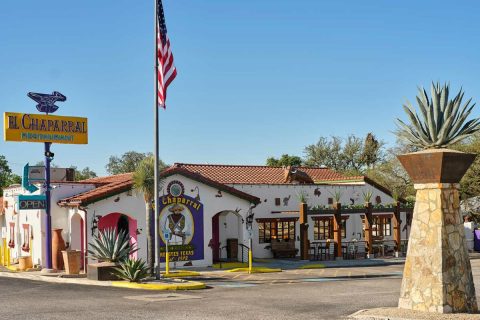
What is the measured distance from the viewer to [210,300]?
1689cm

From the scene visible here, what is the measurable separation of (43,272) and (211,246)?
739cm

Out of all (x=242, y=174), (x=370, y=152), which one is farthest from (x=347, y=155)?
(x=242, y=174)

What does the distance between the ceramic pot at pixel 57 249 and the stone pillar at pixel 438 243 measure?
54.2 feet

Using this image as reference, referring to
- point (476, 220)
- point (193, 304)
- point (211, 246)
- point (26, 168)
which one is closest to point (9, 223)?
point (26, 168)

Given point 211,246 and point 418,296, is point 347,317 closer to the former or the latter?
point 418,296

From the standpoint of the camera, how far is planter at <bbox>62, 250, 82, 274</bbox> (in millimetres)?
24203

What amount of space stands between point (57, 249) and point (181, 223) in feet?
17.5

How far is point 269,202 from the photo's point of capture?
33.4 m

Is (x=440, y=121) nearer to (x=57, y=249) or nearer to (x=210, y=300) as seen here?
(x=210, y=300)

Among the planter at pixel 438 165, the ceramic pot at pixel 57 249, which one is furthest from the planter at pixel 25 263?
the planter at pixel 438 165

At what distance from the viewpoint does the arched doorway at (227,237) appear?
30.2 meters

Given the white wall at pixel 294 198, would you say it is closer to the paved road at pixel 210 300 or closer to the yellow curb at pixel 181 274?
the yellow curb at pixel 181 274

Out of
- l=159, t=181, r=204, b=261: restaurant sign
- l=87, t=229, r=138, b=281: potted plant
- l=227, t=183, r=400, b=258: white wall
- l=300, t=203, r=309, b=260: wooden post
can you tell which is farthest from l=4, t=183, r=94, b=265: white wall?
l=300, t=203, r=309, b=260: wooden post

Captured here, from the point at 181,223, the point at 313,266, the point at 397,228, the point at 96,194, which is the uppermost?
the point at 96,194
